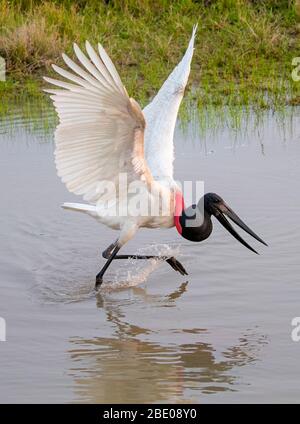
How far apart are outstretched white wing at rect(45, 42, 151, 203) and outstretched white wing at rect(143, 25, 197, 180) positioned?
0.48 meters

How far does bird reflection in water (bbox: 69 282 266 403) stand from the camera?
199 inches

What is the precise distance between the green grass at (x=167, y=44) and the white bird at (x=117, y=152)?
2.99 m

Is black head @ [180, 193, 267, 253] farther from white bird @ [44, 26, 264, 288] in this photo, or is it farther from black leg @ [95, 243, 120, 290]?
black leg @ [95, 243, 120, 290]

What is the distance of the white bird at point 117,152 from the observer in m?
5.76

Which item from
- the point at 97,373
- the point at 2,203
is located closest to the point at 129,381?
the point at 97,373

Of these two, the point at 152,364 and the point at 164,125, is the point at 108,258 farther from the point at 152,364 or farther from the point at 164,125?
the point at 152,364

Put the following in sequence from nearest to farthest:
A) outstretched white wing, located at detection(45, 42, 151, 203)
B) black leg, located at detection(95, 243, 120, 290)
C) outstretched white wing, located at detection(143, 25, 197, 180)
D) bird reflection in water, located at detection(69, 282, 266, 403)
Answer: bird reflection in water, located at detection(69, 282, 266, 403)
outstretched white wing, located at detection(45, 42, 151, 203)
black leg, located at detection(95, 243, 120, 290)
outstretched white wing, located at detection(143, 25, 197, 180)

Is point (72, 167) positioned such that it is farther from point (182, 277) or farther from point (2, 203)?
point (2, 203)

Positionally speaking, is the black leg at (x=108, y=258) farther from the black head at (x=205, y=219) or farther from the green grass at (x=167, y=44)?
the green grass at (x=167, y=44)

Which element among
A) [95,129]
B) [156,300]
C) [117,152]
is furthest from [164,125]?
[156,300]

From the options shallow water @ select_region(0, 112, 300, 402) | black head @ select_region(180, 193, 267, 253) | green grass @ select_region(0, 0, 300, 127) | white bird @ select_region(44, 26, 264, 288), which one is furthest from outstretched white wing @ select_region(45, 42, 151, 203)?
green grass @ select_region(0, 0, 300, 127)

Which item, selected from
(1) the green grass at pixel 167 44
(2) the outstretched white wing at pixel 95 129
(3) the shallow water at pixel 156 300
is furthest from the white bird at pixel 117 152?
(1) the green grass at pixel 167 44

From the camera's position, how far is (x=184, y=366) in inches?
211
